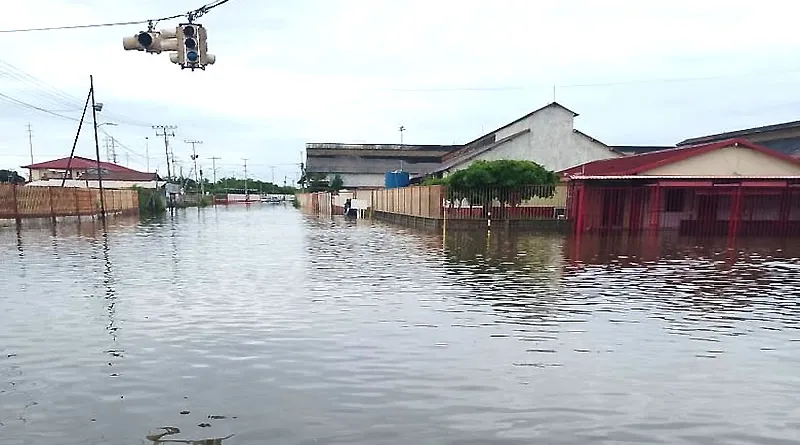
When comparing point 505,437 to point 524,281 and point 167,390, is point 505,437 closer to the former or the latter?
point 167,390

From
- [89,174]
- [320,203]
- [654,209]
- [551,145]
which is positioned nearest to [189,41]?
[654,209]

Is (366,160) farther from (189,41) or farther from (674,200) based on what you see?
(189,41)

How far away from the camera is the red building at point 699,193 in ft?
83.0

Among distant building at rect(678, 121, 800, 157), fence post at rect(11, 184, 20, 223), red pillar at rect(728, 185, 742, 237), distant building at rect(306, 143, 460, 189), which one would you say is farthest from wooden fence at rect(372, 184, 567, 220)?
distant building at rect(306, 143, 460, 189)

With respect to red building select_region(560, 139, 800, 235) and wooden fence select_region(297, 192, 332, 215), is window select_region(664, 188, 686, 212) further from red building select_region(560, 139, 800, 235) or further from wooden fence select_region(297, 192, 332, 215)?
wooden fence select_region(297, 192, 332, 215)

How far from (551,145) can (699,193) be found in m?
18.0

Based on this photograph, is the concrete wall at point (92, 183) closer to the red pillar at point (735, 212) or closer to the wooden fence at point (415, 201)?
the wooden fence at point (415, 201)

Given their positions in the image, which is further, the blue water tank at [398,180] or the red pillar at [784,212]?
the blue water tank at [398,180]

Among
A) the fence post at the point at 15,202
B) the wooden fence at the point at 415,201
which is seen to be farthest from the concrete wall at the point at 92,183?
the wooden fence at the point at 415,201

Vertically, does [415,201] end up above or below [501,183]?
below

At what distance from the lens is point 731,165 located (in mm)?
26109

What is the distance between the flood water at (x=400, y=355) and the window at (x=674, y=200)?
14022mm

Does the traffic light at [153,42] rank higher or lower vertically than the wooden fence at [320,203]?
higher

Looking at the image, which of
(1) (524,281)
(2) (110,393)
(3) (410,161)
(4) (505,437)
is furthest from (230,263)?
(3) (410,161)
